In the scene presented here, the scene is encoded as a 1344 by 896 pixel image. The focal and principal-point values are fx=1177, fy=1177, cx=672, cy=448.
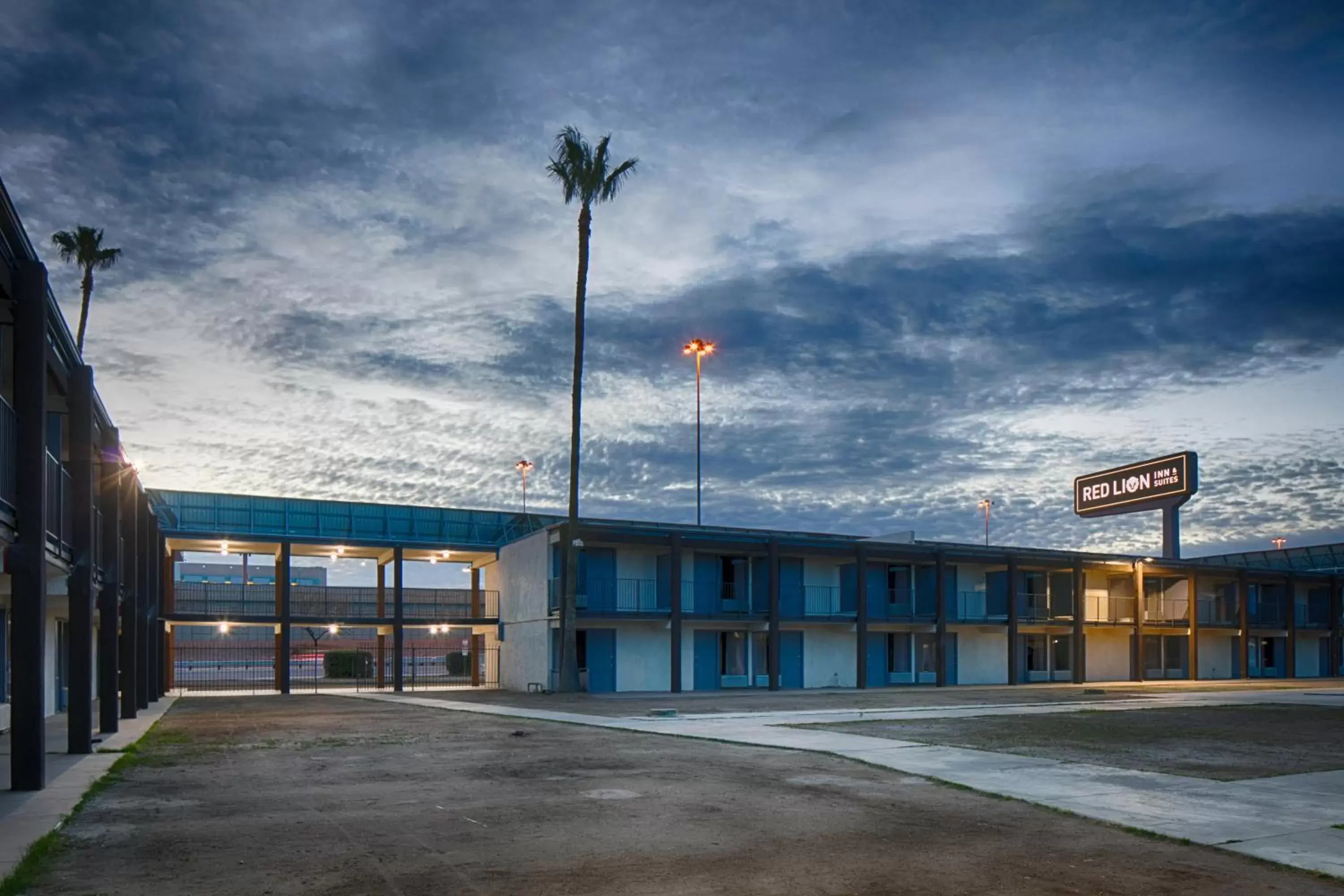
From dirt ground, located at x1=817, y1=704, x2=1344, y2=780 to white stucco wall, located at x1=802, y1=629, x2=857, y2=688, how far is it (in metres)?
19.1

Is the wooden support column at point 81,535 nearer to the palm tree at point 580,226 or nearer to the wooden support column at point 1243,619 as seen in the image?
the palm tree at point 580,226

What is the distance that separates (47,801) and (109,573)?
35.2 ft

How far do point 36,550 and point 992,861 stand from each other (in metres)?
11.3

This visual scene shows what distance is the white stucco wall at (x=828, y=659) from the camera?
47.7m

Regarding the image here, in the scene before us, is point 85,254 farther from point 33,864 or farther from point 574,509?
point 33,864

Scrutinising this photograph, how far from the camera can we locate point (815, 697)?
3741 centimetres

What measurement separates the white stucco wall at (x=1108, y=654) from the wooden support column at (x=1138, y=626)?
83cm

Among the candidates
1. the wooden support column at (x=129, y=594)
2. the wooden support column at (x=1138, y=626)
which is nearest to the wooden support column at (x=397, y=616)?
the wooden support column at (x=129, y=594)

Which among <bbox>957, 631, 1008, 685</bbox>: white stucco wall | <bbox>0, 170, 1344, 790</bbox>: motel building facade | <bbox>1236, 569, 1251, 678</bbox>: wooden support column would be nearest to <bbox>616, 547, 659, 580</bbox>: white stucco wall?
<bbox>0, 170, 1344, 790</bbox>: motel building facade

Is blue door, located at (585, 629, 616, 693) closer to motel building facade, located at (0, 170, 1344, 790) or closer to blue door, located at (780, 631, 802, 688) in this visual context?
motel building facade, located at (0, 170, 1344, 790)

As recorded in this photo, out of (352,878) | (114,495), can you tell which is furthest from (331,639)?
(352,878)

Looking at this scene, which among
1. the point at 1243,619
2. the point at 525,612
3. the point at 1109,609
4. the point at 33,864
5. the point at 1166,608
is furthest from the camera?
the point at 1166,608

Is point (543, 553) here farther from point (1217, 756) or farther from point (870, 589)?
point (1217, 756)

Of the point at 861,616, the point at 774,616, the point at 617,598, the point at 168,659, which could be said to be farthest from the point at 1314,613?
the point at 168,659
